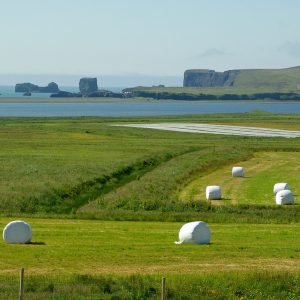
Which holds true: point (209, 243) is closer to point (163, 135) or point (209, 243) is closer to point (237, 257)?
point (237, 257)

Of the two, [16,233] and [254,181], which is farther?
[254,181]

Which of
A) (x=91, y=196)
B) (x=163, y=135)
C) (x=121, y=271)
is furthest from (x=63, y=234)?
(x=163, y=135)

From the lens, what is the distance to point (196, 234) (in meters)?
35.3

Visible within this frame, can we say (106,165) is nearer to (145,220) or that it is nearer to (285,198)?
(285,198)

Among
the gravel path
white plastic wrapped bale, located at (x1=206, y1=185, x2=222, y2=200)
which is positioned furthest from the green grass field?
the gravel path

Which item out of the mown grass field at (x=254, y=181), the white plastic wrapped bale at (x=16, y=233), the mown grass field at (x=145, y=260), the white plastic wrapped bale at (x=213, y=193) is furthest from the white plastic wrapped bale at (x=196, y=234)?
the white plastic wrapped bale at (x=213, y=193)

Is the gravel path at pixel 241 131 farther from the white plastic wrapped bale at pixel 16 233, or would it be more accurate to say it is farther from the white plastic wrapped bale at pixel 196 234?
the white plastic wrapped bale at pixel 16 233

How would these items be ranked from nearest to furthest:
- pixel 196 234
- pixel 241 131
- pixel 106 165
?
pixel 196 234, pixel 106 165, pixel 241 131

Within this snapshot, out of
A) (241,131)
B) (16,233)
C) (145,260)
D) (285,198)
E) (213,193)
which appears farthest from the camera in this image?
(241,131)

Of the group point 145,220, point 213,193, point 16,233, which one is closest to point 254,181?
point 213,193

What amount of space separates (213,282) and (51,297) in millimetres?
5477

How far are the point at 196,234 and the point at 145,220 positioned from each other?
10.6m

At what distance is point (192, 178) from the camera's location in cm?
6631

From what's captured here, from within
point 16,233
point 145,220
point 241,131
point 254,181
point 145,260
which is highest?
point 16,233
